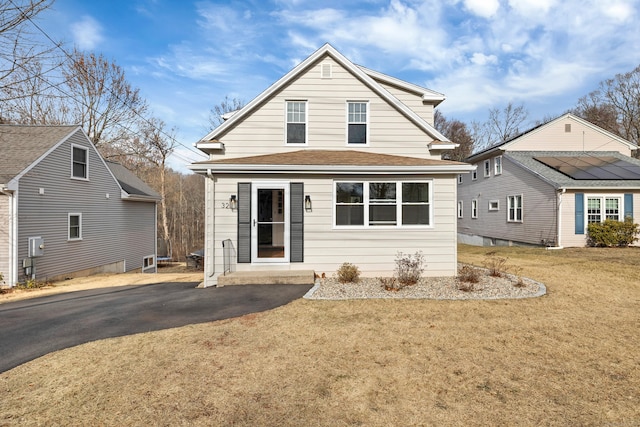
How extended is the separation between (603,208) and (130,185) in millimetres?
24825

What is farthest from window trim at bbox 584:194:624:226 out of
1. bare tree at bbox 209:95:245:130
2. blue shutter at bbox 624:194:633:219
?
bare tree at bbox 209:95:245:130

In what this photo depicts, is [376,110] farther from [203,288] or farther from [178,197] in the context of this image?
[178,197]

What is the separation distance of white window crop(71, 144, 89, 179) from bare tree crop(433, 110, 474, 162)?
3586 centimetres

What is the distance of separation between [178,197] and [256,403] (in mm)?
A: 40633

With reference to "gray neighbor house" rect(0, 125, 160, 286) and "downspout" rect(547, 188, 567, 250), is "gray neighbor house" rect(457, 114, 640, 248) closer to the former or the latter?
"downspout" rect(547, 188, 567, 250)

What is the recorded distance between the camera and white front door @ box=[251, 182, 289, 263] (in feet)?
28.5

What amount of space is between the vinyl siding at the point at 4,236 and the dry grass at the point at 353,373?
9166 mm

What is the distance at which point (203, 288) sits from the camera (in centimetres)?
831

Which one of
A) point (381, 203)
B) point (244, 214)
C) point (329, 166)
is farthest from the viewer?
point (381, 203)

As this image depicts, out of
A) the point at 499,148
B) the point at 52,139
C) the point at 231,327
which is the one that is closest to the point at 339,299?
the point at 231,327

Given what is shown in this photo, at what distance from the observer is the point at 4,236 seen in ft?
34.4

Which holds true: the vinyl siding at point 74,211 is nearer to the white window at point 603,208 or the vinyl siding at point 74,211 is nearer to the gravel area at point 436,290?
the gravel area at point 436,290

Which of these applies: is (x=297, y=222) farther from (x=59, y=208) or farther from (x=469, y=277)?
(x=59, y=208)

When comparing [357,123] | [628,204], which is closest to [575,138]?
[628,204]
